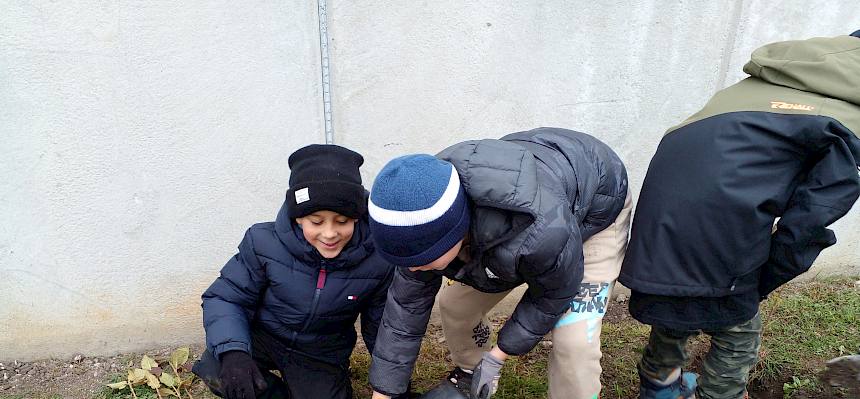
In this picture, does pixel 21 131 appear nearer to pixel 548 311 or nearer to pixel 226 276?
pixel 226 276

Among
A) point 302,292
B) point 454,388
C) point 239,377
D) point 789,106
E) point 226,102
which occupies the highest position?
point 789,106

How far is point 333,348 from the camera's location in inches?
94.3

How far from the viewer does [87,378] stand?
275 centimetres

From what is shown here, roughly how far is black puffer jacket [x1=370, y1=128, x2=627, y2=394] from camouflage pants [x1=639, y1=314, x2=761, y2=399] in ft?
1.96

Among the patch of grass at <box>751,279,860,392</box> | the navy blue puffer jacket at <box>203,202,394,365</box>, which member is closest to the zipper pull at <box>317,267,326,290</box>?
the navy blue puffer jacket at <box>203,202,394,365</box>

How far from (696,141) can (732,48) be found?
125 cm

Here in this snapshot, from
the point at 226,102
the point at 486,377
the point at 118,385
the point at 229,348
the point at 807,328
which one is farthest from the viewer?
the point at 807,328

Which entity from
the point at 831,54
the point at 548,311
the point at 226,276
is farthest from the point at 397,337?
the point at 831,54

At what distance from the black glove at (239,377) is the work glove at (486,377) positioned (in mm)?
685

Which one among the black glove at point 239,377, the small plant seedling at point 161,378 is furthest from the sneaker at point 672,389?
the small plant seedling at point 161,378

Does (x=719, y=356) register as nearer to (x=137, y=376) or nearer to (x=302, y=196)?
(x=302, y=196)

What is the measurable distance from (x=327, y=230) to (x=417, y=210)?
70 cm

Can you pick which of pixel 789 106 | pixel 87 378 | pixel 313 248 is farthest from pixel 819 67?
pixel 87 378

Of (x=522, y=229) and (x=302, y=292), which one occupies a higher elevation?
(x=522, y=229)
